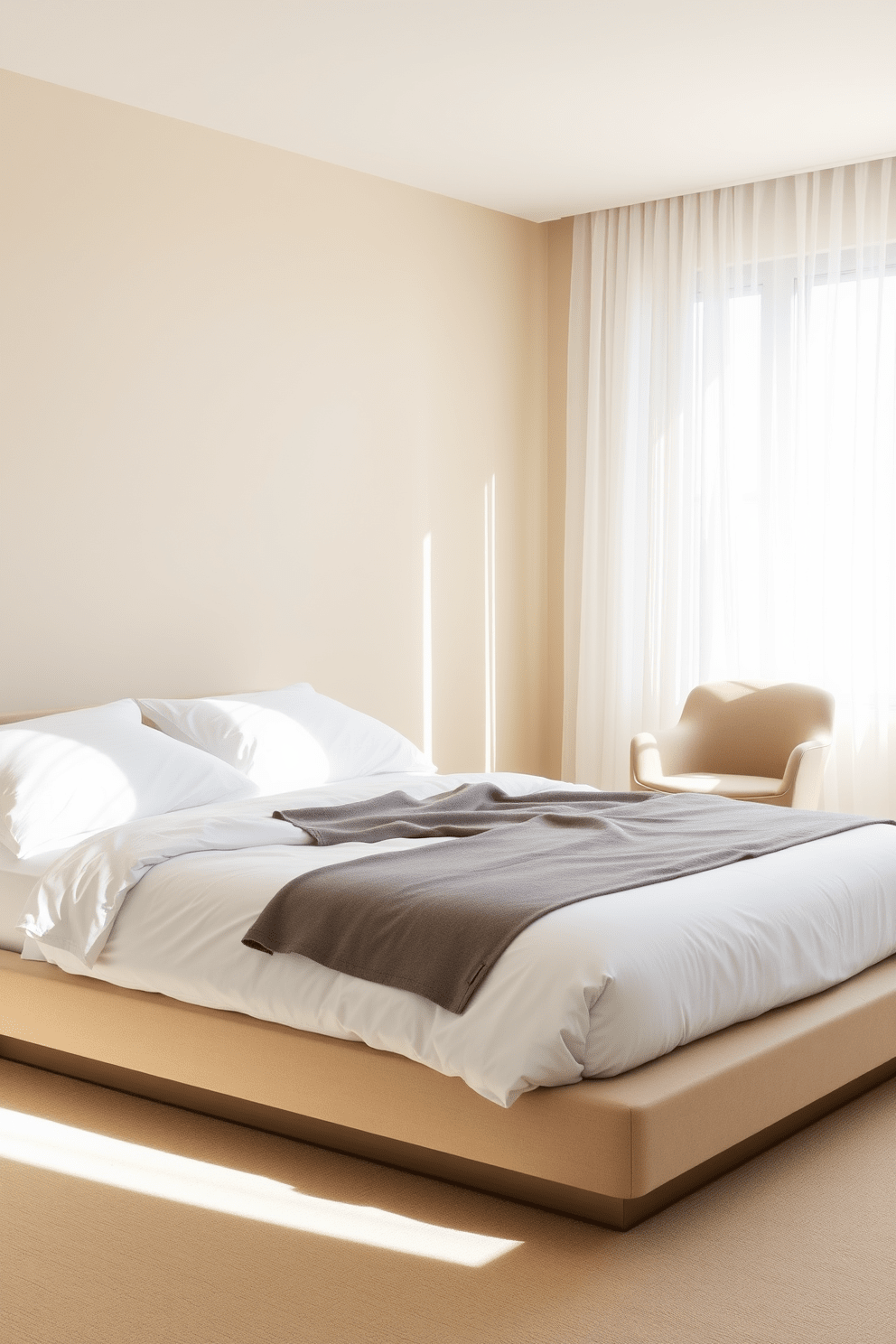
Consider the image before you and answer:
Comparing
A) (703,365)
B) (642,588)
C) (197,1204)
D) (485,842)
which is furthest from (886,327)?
(197,1204)

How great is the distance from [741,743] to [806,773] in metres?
0.47

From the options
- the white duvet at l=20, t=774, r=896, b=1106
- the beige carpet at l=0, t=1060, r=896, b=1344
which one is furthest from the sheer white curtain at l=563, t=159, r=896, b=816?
the beige carpet at l=0, t=1060, r=896, b=1344

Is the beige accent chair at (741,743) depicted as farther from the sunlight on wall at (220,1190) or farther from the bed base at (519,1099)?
the sunlight on wall at (220,1190)

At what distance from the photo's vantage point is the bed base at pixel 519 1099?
244 centimetres

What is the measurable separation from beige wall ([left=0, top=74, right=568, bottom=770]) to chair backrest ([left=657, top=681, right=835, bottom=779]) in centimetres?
101

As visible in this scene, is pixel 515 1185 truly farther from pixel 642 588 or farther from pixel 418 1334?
pixel 642 588

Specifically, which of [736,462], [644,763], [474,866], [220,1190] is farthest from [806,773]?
[220,1190]

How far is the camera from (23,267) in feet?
13.8

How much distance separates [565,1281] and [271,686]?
9.93 feet

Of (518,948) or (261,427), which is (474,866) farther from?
(261,427)

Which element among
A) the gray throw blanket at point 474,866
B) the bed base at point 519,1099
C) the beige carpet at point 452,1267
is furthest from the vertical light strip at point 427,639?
the beige carpet at point 452,1267

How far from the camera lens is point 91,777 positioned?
3684 millimetres

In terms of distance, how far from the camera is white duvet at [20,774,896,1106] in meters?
2.50

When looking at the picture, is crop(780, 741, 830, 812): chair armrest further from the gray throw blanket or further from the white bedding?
the white bedding
